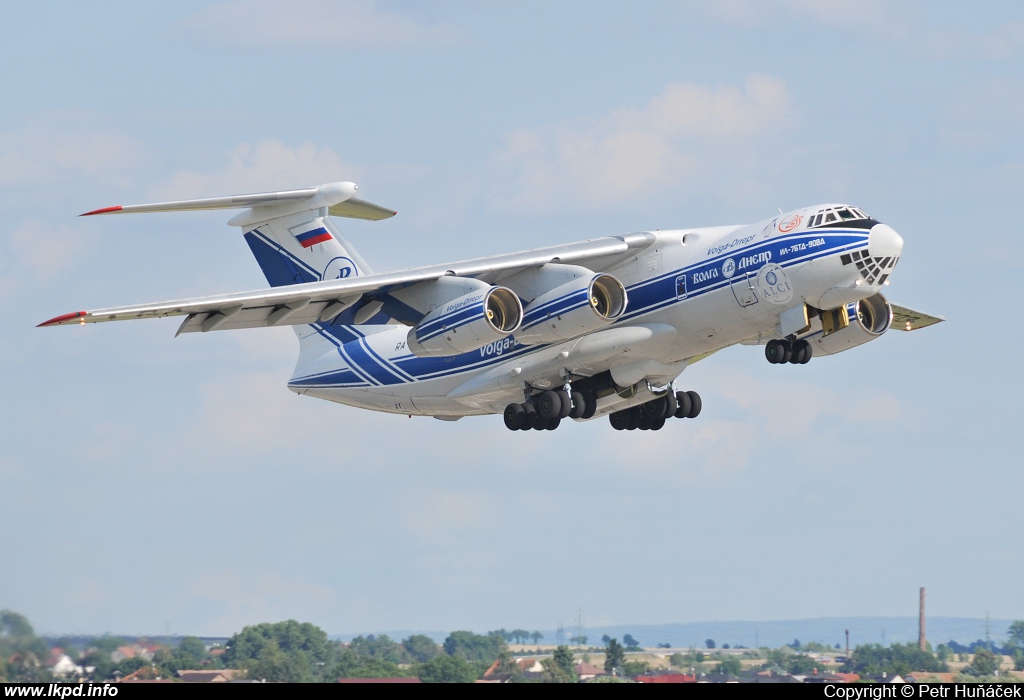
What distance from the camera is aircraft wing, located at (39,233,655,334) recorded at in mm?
17906

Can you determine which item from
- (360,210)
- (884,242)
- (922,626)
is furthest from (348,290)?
(922,626)

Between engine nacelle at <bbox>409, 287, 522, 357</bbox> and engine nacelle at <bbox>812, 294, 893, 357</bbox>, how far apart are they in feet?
12.7

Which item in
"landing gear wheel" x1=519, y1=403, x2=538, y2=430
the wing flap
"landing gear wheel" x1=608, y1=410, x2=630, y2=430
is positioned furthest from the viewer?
the wing flap

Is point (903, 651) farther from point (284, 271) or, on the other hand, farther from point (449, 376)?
point (284, 271)

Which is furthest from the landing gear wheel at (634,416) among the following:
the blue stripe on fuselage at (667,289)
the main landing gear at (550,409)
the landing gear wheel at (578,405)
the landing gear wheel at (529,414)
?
the blue stripe on fuselage at (667,289)

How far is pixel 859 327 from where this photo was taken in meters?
18.9

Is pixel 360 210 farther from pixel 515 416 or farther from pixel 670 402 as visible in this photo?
pixel 670 402

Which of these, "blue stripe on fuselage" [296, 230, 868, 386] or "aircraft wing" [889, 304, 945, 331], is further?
"aircraft wing" [889, 304, 945, 331]

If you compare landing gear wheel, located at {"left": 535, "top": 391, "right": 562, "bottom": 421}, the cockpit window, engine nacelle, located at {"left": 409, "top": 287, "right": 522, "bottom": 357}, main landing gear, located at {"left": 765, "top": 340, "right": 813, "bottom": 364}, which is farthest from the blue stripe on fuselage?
engine nacelle, located at {"left": 409, "top": 287, "right": 522, "bottom": 357}

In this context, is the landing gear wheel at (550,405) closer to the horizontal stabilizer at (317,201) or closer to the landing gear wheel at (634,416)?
the landing gear wheel at (634,416)

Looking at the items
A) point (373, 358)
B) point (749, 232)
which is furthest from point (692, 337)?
point (373, 358)

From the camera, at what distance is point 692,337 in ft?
60.0

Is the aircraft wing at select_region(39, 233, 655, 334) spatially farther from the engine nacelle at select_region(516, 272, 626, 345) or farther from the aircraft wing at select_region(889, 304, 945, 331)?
the aircraft wing at select_region(889, 304, 945, 331)

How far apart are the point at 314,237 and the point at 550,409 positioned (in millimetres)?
4778
